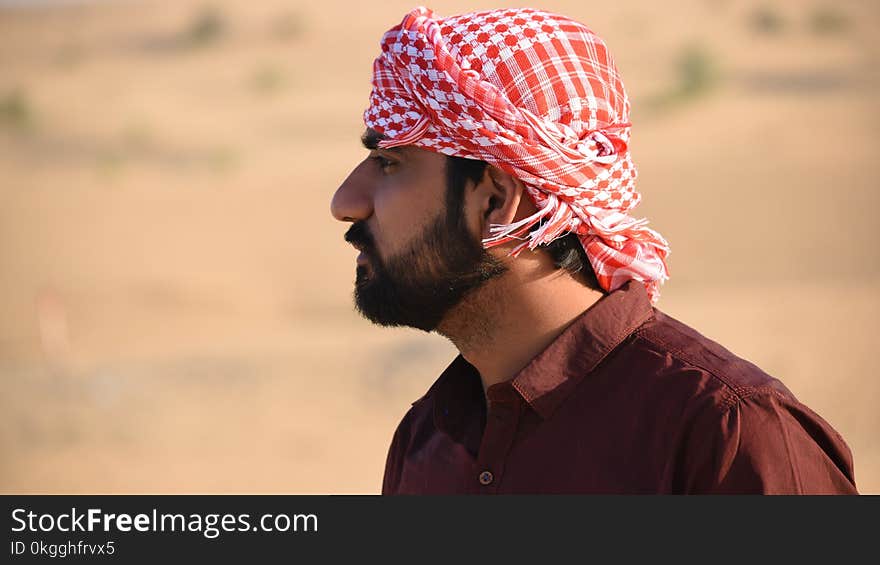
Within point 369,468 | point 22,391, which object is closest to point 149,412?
point 22,391

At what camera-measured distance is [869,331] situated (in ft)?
45.0

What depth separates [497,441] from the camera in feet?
9.87

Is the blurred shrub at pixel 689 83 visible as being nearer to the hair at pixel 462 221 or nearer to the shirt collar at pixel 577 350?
the hair at pixel 462 221

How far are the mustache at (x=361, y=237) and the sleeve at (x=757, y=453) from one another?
3.70 ft

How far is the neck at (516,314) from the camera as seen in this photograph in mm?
3143

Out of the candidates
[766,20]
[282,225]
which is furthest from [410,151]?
[766,20]

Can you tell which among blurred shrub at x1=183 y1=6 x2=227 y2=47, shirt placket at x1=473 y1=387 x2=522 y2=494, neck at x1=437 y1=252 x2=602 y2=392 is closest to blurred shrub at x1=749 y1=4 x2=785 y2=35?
blurred shrub at x1=183 y1=6 x2=227 y2=47

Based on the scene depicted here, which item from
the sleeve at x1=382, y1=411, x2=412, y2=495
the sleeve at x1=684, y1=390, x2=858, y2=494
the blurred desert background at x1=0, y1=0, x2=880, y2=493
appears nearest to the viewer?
the sleeve at x1=684, y1=390, x2=858, y2=494

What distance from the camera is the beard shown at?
10.5 ft

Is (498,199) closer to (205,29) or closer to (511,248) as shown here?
(511,248)

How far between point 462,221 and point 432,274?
0.17 m

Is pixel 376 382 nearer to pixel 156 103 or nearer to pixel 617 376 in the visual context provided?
pixel 617 376

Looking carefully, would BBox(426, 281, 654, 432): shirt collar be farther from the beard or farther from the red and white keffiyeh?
the beard

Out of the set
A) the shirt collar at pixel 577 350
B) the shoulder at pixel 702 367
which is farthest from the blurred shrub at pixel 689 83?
the shoulder at pixel 702 367
